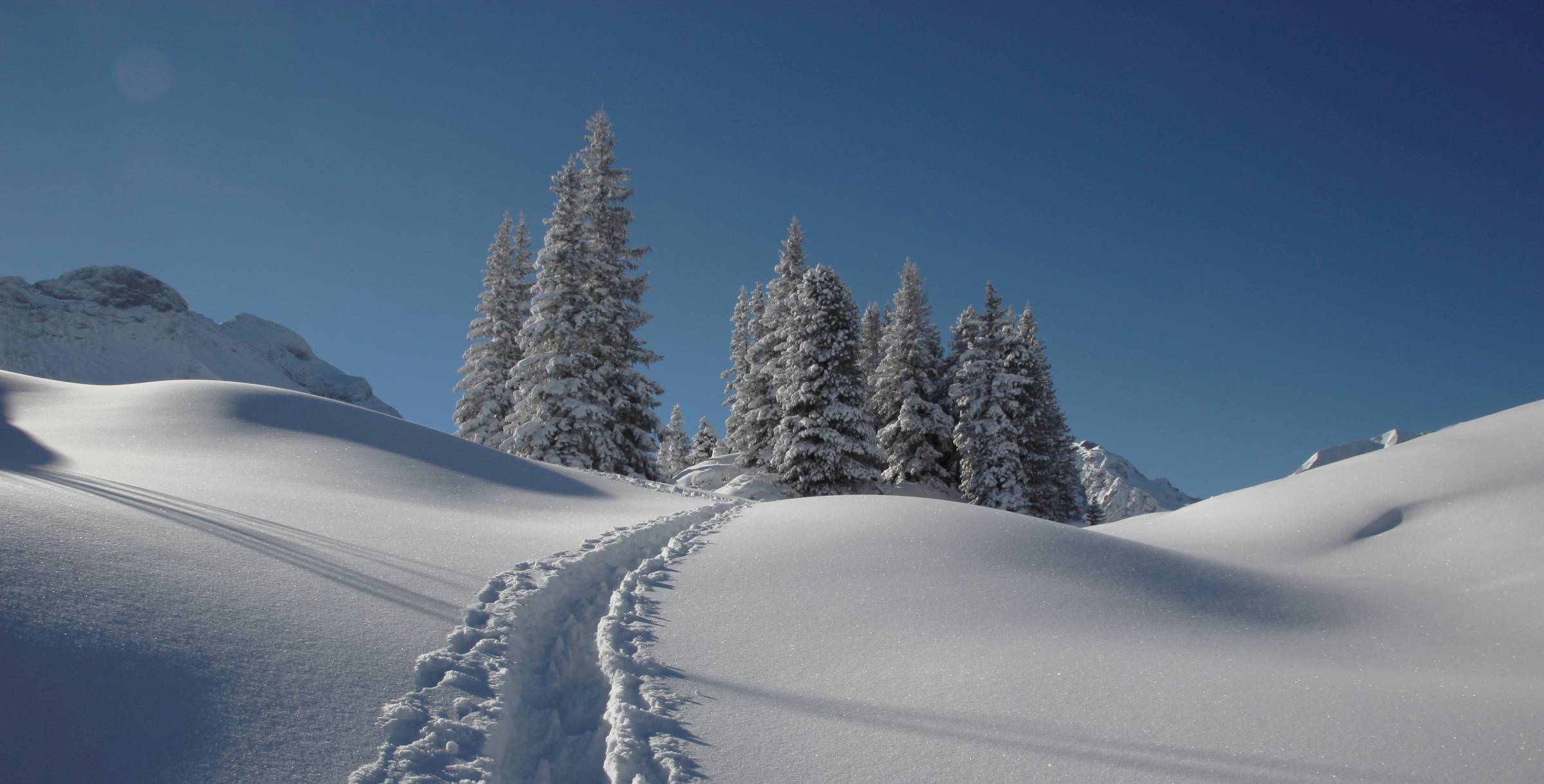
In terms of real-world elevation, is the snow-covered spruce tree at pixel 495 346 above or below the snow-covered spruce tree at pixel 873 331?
below

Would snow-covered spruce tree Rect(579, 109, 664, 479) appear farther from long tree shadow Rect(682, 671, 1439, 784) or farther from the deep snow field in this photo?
long tree shadow Rect(682, 671, 1439, 784)

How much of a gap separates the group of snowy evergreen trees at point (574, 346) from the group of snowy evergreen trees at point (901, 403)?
16.2ft

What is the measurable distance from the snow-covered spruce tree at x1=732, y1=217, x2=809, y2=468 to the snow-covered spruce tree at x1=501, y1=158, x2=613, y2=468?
6.00 m

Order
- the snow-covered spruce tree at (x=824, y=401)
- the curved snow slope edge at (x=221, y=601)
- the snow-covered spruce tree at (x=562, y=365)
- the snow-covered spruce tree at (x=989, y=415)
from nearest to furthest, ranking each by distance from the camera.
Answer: the curved snow slope edge at (x=221, y=601) → the snow-covered spruce tree at (x=562, y=365) → the snow-covered spruce tree at (x=824, y=401) → the snow-covered spruce tree at (x=989, y=415)

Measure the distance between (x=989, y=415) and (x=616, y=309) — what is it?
47.5 ft

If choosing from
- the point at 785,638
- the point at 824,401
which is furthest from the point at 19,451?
the point at 824,401

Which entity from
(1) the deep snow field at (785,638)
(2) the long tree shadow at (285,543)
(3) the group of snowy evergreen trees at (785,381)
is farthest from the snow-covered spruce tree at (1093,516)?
(2) the long tree shadow at (285,543)

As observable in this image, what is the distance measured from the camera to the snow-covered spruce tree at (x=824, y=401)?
22.6 m

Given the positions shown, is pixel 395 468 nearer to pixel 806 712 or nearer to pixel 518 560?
pixel 518 560

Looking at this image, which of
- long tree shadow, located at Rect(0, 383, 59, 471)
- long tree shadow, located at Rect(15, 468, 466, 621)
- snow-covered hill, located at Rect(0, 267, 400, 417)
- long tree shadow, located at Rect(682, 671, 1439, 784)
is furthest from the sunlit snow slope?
snow-covered hill, located at Rect(0, 267, 400, 417)

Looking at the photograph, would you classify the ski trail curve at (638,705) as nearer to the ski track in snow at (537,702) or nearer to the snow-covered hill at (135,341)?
the ski track in snow at (537,702)

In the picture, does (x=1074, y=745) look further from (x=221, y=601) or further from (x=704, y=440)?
(x=704, y=440)

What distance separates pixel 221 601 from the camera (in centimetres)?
446

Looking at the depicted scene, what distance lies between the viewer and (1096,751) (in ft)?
12.5
